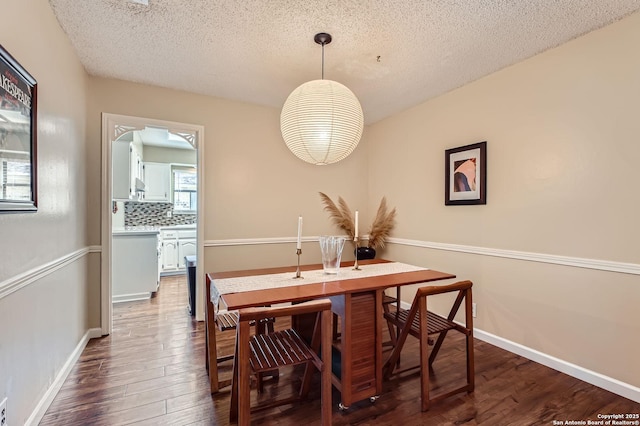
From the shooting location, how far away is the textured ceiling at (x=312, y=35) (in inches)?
76.5

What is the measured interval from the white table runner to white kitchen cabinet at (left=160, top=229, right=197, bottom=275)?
13.5 ft

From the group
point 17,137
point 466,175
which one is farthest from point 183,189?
point 466,175

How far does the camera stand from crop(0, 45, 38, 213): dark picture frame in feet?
4.46

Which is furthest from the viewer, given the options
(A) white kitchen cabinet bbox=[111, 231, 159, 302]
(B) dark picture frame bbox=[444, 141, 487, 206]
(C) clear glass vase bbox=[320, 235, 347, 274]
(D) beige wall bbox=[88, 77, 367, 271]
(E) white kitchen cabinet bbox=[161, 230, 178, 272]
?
(E) white kitchen cabinet bbox=[161, 230, 178, 272]

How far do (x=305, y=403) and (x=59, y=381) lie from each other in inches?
66.8

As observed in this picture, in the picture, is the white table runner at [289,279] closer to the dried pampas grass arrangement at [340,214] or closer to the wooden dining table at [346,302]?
the wooden dining table at [346,302]

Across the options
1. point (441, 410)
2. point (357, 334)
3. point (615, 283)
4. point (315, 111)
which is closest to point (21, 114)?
point (315, 111)

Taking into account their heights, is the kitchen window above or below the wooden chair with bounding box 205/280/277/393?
above

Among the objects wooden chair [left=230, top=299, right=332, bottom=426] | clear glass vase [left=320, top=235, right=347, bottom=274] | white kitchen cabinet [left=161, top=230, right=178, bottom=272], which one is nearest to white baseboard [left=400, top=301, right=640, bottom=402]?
clear glass vase [left=320, top=235, right=347, bottom=274]

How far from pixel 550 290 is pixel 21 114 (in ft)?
11.9

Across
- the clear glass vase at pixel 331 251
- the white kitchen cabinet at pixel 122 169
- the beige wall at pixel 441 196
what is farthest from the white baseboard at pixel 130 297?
the clear glass vase at pixel 331 251

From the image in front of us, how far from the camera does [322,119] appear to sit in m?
1.96

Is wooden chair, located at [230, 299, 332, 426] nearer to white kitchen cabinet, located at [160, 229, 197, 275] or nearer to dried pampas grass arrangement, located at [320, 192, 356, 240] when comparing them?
dried pampas grass arrangement, located at [320, 192, 356, 240]

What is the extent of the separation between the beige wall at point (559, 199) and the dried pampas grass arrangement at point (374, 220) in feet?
2.58
